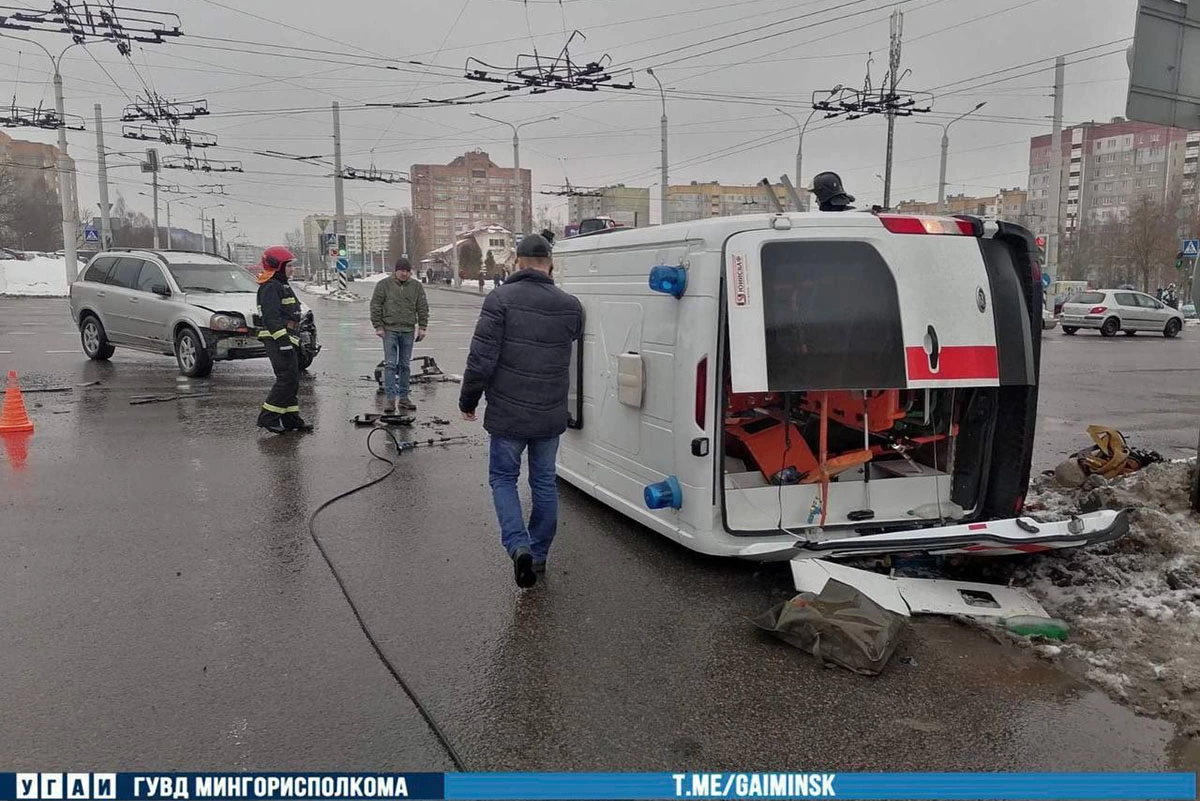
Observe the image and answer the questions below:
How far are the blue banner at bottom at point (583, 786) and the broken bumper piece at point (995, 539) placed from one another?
56.4 inches

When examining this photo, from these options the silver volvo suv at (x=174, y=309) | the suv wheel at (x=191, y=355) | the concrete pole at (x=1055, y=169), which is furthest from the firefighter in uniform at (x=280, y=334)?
the concrete pole at (x=1055, y=169)

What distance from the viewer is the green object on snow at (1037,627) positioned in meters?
3.93

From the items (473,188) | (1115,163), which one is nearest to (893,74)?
(473,188)

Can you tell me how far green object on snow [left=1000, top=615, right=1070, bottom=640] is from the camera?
393 centimetres

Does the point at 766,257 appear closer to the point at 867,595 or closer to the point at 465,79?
the point at 867,595

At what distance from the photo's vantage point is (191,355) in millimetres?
12648

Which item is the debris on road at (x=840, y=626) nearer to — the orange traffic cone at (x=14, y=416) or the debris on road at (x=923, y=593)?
the debris on road at (x=923, y=593)

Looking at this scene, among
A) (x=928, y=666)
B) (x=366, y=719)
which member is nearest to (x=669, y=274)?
(x=928, y=666)

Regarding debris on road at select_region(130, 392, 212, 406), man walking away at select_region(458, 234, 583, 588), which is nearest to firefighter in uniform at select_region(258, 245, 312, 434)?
debris on road at select_region(130, 392, 212, 406)

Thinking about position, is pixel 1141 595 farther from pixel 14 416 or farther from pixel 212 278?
pixel 212 278

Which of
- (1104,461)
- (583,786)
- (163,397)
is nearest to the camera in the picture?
(583,786)

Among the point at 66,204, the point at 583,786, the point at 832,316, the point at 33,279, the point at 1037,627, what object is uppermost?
the point at 66,204

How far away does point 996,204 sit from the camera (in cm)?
8362

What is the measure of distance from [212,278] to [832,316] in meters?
11.9
